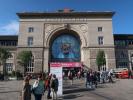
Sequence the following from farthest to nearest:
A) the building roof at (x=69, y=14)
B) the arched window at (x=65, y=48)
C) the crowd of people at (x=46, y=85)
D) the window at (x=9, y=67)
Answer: the window at (x=9, y=67), the arched window at (x=65, y=48), the building roof at (x=69, y=14), the crowd of people at (x=46, y=85)

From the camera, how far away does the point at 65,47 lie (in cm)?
6500

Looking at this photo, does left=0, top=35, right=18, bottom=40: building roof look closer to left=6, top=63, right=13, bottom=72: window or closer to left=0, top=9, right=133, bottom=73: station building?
left=6, top=63, right=13, bottom=72: window

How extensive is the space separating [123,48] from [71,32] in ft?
52.7

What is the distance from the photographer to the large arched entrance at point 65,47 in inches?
2552

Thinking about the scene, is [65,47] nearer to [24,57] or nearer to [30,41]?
[30,41]

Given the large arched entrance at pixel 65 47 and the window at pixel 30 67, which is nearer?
the window at pixel 30 67

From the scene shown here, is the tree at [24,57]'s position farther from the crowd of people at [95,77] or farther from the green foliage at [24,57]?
the crowd of people at [95,77]

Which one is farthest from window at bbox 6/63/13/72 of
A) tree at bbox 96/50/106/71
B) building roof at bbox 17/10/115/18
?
tree at bbox 96/50/106/71

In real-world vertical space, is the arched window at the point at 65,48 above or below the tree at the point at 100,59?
above

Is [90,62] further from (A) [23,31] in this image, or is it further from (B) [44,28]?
(A) [23,31]

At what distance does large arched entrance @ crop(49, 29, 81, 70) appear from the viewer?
213 ft

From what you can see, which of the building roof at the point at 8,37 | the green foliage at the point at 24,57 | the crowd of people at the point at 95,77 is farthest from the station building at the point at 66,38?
the crowd of people at the point at 95,77

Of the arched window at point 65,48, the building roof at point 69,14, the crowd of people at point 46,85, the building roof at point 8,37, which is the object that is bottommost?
the crowd of people at point 46,85

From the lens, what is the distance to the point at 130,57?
223 feet
